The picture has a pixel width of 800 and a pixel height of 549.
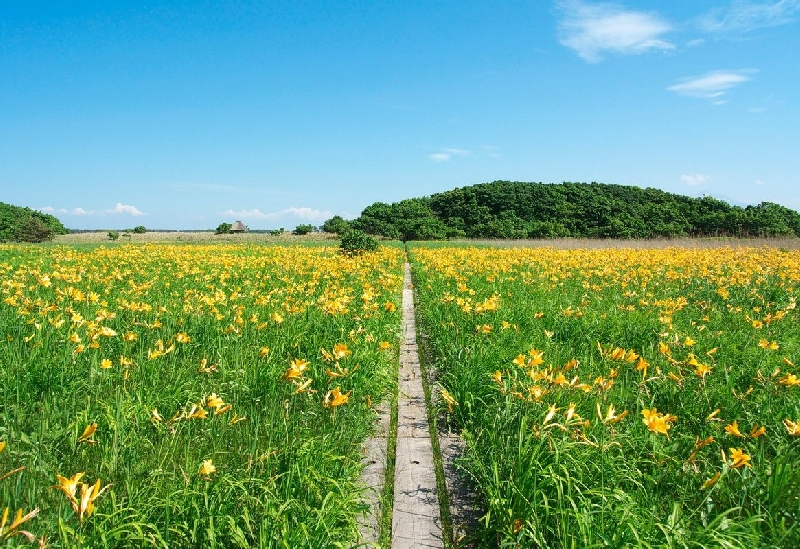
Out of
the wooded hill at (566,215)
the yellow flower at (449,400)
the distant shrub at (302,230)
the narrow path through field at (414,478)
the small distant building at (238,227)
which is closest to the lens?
the narrow path through field at (414,478)

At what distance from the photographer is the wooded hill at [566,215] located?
5003cm

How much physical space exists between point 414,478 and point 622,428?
1.41 meters

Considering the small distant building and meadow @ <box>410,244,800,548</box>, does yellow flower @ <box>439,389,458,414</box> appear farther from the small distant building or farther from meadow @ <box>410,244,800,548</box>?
the small distant building

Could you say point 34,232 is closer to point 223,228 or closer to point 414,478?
point 223,228

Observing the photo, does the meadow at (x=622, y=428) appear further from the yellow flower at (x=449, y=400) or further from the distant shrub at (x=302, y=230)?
the distant shrub at (x=302, y=230)

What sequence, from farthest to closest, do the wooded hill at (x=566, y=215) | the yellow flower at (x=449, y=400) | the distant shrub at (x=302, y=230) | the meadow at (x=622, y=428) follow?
the distant shrub at (x=302, y=230), the wooded hill at (x=566, y=215), the yellow flower at (x=449, y=400), the meadow at (x=622, y=428)

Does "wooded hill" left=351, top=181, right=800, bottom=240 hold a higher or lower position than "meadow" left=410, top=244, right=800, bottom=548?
higher

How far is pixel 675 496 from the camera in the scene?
8.13ft

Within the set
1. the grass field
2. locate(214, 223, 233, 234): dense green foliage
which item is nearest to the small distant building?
locate(214, 223, 233, 234): dense green foliage

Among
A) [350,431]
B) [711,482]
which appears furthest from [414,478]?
[711,482]

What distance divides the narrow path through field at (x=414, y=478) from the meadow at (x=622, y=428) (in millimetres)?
238

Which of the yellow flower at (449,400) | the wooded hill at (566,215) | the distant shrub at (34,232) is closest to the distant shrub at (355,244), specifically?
the yellow flower at (449,400)

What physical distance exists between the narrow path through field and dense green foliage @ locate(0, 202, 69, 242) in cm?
5820

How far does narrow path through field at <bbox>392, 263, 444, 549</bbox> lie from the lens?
93.9 inches
